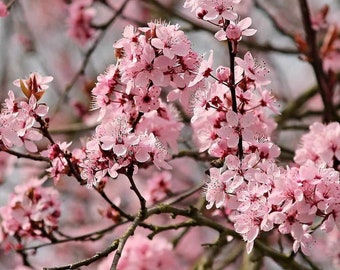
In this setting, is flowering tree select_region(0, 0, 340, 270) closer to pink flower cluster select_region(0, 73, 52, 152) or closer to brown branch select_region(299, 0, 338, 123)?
pink flower cluster select_region(0, 73, 52, 152)

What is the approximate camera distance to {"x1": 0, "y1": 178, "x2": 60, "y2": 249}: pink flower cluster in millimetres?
2432

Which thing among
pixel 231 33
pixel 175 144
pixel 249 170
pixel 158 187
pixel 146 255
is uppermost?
pixel 231 33

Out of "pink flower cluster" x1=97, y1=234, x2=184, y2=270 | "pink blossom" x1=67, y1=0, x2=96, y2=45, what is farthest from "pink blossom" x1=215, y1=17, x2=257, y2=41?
"pink blossom" x1=67, y1=0, x2=96, y2=45

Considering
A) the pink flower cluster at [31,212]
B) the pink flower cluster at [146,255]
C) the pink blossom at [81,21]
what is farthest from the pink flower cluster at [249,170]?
the pink blossom at [81,21]

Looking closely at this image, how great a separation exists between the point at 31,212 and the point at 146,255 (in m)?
0.80

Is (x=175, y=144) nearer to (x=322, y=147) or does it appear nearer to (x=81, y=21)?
(x=322, y=147)

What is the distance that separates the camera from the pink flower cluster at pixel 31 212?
7.98 ft

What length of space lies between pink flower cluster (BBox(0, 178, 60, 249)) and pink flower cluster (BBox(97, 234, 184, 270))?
0.61 meters

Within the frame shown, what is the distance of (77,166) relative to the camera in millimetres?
Result: 2092

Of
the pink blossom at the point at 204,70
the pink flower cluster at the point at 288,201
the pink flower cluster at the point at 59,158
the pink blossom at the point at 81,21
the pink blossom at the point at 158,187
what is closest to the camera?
the pink flower cluster at the point at 288,201

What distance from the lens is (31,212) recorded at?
244 cm

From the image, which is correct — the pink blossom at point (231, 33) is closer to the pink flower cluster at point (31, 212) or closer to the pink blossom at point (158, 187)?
the pink flower cluster at point (31, 212)

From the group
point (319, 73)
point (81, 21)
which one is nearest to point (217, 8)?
point (319, 73)

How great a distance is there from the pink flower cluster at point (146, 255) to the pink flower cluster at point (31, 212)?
0.61m
